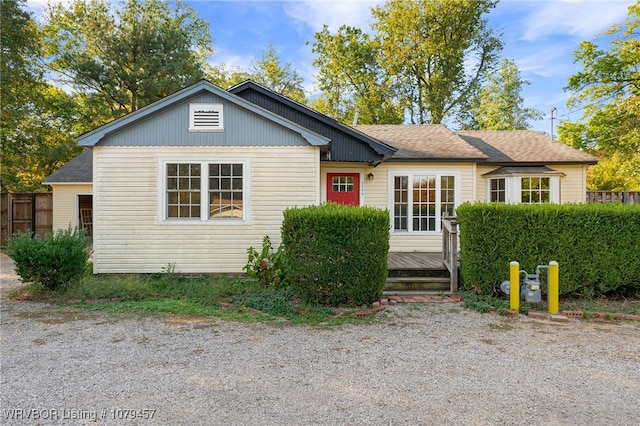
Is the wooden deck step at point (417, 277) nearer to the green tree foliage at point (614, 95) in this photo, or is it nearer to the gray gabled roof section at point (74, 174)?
the gray gabled roof section at point (74, 174)

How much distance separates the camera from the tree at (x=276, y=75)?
2911 cm

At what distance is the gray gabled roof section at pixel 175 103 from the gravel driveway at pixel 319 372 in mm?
3754

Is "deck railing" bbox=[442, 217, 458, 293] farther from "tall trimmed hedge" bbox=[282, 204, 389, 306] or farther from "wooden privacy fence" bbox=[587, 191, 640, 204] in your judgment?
"wooden privacy fence" bbox=[587, 191, 640, 204]

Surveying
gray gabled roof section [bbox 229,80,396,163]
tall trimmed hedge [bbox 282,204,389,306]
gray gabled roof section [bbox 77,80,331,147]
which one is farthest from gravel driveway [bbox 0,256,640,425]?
gray gabled roof section [bbox 229,80,396,163]

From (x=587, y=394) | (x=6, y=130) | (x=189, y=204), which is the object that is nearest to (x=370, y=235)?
(x=587, y=394)

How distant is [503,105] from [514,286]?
2738cm

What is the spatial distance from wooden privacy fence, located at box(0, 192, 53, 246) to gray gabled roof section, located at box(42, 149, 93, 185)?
72cm

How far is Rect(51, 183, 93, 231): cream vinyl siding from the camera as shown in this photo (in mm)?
13469

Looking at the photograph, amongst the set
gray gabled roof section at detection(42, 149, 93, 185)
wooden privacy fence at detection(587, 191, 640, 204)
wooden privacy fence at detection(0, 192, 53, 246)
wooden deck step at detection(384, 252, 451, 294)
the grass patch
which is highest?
gray gabled roof section at detection(42, 149, 93, 185)

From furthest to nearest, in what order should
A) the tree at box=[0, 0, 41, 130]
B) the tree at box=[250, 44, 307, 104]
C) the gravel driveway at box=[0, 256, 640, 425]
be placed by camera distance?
the tree at box=[250, 44, 307, 104], the tree at box=[0, 0, 41, 130], the gravel driveway at box=[0, 256, 640, 425]

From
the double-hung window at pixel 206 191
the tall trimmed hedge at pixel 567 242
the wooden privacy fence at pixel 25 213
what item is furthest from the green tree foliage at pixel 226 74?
the tall trimmed hedge at pixel 567 242

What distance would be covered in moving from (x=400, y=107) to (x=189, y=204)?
66.7 feet

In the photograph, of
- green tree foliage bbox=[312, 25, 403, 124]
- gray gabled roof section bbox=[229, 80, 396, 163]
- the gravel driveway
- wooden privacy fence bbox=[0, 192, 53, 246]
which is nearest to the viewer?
the gravel driveway

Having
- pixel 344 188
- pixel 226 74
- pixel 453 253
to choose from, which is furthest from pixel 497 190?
pixel 226 74
